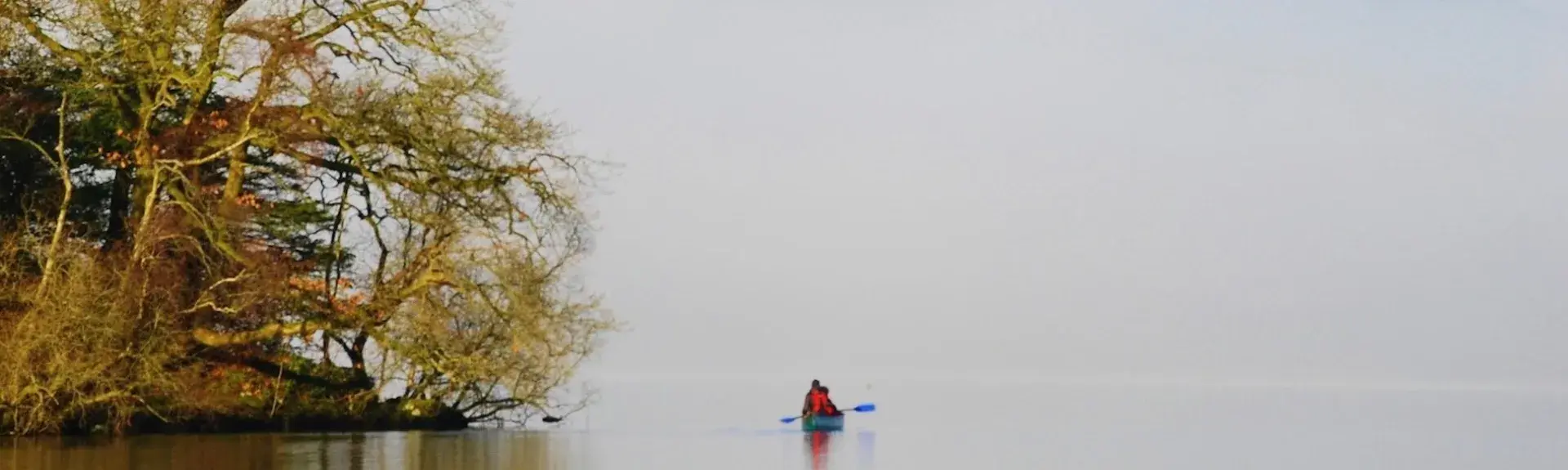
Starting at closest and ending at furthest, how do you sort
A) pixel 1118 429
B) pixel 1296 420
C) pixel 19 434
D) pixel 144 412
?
pixel 19 434, pixel 144 412, pixel 1118 429, pixel 1296 420

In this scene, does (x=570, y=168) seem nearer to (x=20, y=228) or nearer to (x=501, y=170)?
(x=501, y=170)

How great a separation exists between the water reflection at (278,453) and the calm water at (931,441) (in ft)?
0.11

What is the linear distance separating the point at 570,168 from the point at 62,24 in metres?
7.53

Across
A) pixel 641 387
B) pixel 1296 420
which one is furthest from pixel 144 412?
pixel 641 387

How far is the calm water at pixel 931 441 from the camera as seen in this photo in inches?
981

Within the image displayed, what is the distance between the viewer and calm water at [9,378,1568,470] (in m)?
24.9

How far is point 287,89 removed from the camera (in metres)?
30.9

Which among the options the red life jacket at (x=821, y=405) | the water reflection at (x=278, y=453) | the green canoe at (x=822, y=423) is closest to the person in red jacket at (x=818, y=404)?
the red life jacket at (x=821, y=405)

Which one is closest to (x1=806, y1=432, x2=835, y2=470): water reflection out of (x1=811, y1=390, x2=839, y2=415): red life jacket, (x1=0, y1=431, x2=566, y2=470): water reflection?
(x1=811, y1=390, x2=839, y2=415): red life jacket

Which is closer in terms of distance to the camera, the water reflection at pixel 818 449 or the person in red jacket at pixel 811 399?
the water reflection at pixel 818 449

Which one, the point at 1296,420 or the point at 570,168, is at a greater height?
the point at 570,168

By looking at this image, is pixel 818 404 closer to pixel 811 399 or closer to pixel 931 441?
pixel 811 399

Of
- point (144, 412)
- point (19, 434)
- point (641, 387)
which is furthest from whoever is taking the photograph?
point (641, 387)

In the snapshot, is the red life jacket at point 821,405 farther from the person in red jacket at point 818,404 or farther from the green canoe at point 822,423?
the green canoe at point 822,423
